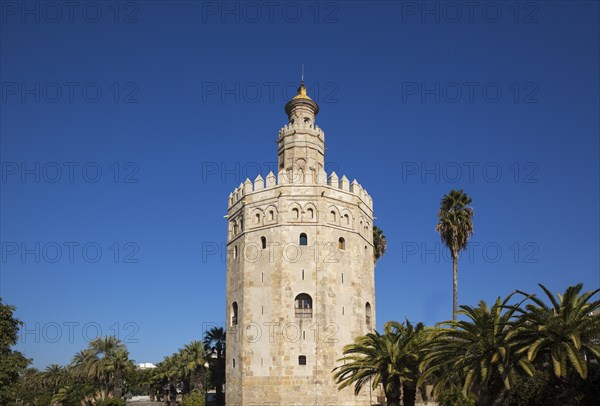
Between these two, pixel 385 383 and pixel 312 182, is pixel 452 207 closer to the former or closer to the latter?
pixel 312 182

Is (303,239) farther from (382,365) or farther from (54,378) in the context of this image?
(54,378)

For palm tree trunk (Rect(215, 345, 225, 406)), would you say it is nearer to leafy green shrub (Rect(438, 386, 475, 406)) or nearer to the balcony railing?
the balcony railing

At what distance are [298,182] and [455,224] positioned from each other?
1096cm

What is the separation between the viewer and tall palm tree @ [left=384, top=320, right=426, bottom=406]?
88.4ft

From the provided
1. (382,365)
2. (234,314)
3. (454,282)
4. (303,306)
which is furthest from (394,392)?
(234,314)

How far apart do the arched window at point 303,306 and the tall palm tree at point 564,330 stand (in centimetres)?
1659

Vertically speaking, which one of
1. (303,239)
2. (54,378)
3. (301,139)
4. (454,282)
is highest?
(301,139)

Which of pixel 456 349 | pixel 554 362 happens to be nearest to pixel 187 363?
pixel 456 349

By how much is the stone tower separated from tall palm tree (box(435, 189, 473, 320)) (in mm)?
5698

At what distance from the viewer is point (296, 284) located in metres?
35.2

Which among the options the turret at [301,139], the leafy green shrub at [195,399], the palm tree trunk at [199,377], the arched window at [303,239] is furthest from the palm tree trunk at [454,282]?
the palm tree trunk at [199,377]

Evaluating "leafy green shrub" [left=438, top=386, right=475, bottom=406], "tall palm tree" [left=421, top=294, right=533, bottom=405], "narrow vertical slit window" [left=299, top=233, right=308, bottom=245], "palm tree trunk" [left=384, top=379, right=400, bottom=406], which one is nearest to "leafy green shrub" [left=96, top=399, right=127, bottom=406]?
"narrow vertical slit window" [left=299, top=233, right=308, bottom=245]

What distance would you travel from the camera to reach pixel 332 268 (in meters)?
35.8

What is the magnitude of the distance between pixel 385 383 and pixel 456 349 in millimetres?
6535
